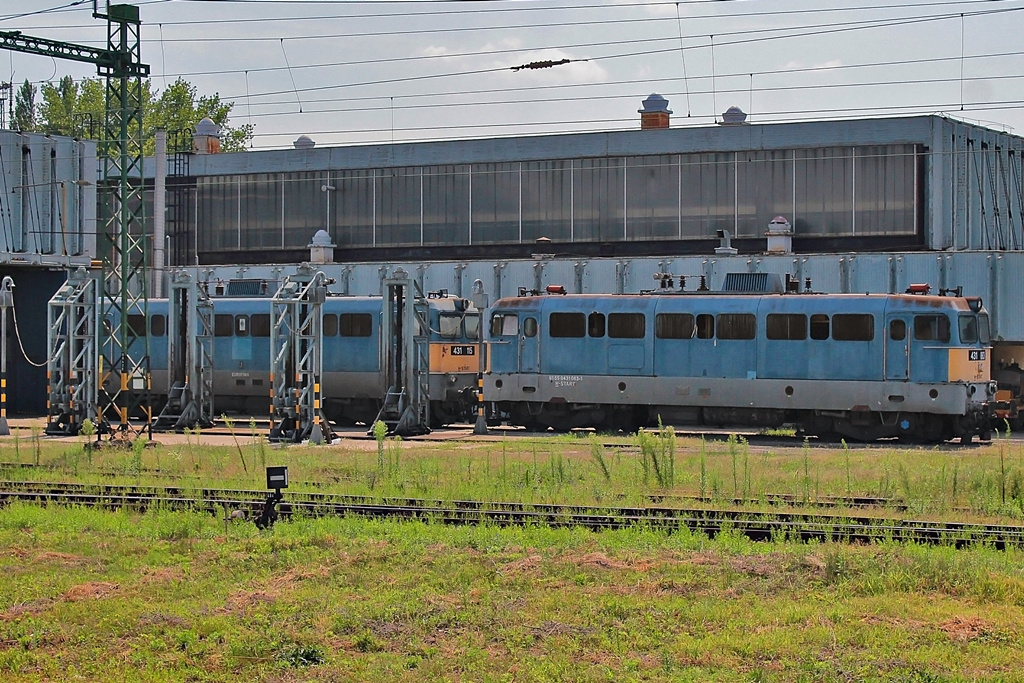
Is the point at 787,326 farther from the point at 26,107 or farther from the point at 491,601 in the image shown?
the point at 26,107

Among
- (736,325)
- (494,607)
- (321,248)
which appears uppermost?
(321,248)

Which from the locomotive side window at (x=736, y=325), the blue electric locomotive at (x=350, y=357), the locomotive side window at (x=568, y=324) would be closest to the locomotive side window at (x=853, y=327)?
the locomotive side window at (x=736, y=325)

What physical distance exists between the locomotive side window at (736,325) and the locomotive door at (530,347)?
4.56 meters

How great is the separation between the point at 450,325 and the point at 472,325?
1102mm

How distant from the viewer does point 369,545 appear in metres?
14.8

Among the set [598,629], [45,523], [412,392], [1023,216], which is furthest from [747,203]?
[598,629]

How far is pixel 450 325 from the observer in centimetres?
3481

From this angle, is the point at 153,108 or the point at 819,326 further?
the point at 153,108

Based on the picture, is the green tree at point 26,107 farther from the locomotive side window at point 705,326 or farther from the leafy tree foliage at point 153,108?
the locomotive side window at point 705,326

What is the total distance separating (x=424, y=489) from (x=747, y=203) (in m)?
29.7

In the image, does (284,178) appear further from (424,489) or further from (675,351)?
(424,489)

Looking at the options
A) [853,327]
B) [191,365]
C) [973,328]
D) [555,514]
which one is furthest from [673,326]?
[555,514]

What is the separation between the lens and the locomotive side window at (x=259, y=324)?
36875 millimetres

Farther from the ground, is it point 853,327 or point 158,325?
point 158,325
